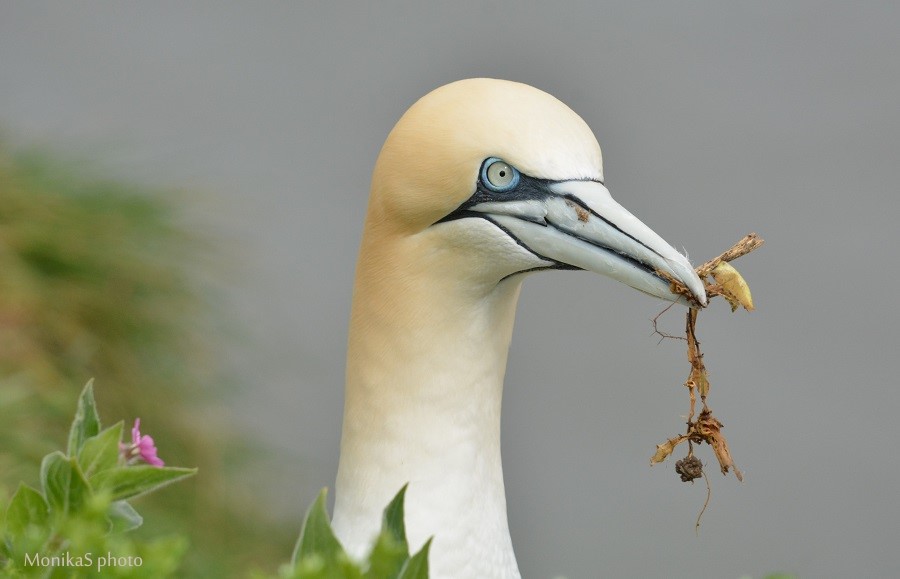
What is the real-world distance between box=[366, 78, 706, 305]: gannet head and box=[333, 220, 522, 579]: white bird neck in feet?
0.31

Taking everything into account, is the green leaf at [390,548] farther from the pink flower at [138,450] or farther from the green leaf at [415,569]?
the pink flower at [138,450]

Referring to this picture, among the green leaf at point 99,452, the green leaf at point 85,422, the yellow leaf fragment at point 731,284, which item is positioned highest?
the yellow leaf fragment at point 731,284

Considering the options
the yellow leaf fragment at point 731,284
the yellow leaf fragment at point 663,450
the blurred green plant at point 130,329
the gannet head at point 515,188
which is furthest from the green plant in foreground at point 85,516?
the blurred green plant at point 130,329

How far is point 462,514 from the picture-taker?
7.07 feet

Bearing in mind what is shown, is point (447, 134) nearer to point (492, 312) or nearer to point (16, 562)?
point (492, 312)

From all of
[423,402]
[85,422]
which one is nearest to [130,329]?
[423,402]

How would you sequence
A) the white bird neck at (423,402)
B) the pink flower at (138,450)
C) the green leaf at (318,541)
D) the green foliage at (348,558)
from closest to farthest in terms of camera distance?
the green foliage at (348,558) < the green leaf at (318,541) < the pink flower at (138,450) < the white bird neck at (423,402)

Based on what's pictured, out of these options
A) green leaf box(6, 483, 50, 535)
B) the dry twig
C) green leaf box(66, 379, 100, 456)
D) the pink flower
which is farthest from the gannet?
green leaf box(6, 483, 50, 535)

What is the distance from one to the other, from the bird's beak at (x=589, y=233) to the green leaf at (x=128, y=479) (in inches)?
32.7

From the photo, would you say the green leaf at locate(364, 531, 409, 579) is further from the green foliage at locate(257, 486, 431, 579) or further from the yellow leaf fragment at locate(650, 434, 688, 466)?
the yellow leaf fragment at locate(650, 434, 688, 466)

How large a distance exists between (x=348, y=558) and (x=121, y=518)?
35 centimetres

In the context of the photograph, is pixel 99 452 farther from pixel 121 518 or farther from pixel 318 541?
pixel 318 541

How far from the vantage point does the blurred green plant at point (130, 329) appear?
399 cm

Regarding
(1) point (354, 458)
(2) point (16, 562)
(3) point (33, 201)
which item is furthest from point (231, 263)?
(2) point (16, 562)
